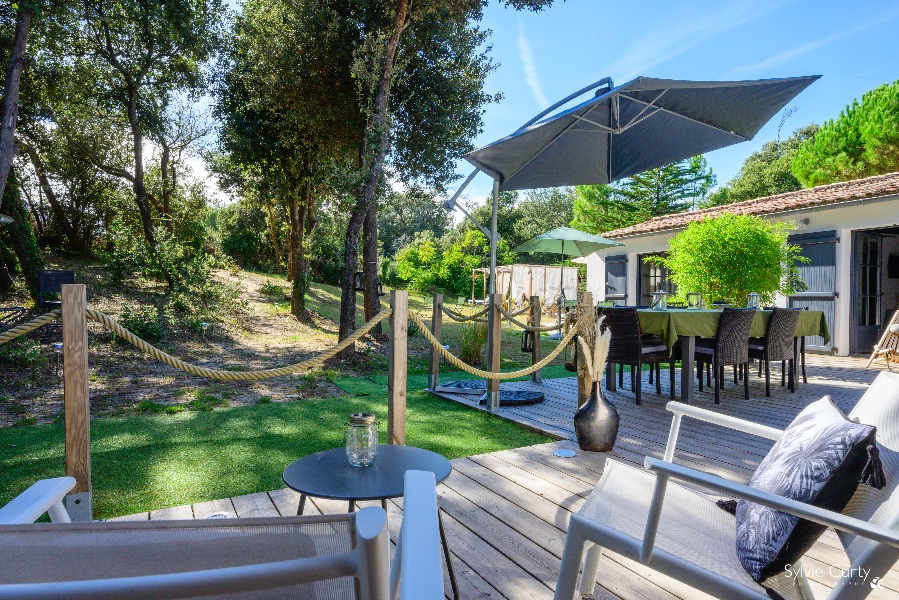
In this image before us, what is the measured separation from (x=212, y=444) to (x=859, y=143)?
19924 mm

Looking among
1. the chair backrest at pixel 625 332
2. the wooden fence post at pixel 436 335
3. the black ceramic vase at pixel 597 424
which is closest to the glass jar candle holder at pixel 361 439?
the black ceramic vase at pixel 597 424

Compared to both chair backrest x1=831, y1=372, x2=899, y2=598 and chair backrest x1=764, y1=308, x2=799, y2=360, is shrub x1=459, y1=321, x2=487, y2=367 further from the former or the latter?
chair backrest x1=831, y1=372, x2=899, y2=598

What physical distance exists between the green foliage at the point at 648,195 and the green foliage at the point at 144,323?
18.7 meters

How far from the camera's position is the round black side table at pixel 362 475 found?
64.2 inches

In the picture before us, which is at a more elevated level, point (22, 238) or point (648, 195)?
point (648, 195)

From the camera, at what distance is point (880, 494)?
1309 mm

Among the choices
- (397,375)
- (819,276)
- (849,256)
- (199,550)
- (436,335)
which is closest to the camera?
(199,550)

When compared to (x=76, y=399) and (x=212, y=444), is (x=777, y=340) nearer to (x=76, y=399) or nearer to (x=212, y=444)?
(x=212, y=444)

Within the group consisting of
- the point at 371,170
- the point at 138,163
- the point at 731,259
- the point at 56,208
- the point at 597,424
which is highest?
the point at 138,163

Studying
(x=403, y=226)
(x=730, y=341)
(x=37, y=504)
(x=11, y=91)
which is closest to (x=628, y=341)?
(x=730, y=341)

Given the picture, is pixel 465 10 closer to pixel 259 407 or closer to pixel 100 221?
pixel 259 407

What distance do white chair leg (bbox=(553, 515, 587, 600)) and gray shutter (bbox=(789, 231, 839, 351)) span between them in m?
9.27

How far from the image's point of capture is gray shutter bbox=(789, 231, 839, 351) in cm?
883

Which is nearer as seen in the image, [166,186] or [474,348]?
[474,348]
